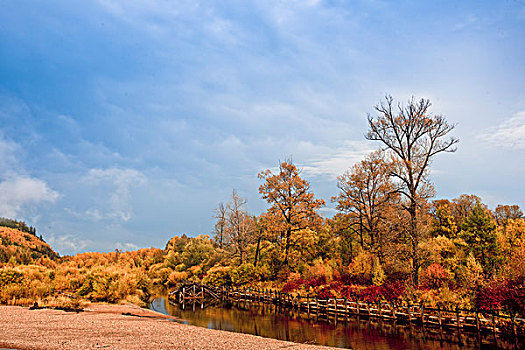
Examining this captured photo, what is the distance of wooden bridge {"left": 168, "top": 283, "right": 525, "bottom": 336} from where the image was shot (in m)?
20.8

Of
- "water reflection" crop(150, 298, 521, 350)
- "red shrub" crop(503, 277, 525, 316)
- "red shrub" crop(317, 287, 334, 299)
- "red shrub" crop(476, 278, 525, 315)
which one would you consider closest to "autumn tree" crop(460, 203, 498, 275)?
"red shrub" crop(476, 278, 525, 315)

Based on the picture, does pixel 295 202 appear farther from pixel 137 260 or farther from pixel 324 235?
pixel 137 260

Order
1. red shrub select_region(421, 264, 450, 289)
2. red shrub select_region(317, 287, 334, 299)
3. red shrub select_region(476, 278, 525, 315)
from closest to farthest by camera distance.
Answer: red shrub select_region(476, 278, 525, 315), red shrub select_region(421, 264, 450, 289), red shrub select_region(317, 287, 334, 299)

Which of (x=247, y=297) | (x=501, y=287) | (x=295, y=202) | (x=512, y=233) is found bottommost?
(x=247, y=297)

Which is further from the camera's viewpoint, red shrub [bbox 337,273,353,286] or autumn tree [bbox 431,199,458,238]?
autumn tree [bbox 431,199,458,238]

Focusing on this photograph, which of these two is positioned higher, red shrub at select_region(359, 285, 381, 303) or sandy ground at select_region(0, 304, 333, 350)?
red shrub at select_region(359, 285, 381, 303)

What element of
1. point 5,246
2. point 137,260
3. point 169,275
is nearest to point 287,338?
point 169,275

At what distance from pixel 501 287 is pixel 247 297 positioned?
27.6m

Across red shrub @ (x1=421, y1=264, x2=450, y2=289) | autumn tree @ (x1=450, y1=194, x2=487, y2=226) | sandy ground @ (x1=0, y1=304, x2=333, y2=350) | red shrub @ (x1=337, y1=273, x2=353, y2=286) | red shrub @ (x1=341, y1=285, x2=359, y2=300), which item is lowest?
sandy ground @ (x1=0, y1=304, x2=333, y2=350)

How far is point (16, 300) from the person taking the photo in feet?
88.4

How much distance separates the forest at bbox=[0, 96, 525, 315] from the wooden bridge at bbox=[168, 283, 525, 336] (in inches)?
31.8

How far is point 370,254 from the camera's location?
33.7 metres

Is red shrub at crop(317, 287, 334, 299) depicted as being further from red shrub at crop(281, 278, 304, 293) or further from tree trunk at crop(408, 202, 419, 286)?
tree trunk at crop(408, 202, 419, 286)

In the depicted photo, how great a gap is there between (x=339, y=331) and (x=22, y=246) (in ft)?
172
